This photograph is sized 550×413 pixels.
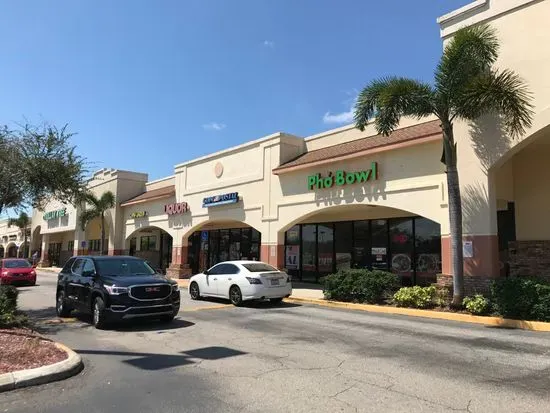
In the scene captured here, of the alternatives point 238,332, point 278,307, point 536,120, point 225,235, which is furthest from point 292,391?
point 225,235

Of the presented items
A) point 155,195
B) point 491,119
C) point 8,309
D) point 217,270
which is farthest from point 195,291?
point 155,195

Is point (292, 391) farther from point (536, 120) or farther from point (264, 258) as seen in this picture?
point (264, 258)

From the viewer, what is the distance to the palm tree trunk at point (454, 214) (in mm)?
14672

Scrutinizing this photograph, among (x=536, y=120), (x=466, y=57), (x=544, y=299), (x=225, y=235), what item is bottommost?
(x=544, y=299)

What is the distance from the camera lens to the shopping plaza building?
15.3 metres

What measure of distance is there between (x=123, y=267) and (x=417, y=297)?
8.70m

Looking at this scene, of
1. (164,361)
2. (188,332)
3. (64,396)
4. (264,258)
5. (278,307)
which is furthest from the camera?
(264,258)

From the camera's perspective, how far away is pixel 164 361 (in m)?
8.62

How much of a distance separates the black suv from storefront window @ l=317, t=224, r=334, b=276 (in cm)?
1299

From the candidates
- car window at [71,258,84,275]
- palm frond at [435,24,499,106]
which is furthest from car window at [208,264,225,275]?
palm frond at [435,24,499,106]

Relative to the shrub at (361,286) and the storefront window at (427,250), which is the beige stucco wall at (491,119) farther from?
the storefront window at (427,250)

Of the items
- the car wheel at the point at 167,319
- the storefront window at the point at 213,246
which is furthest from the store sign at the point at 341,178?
the storefront window at the point at 213,246

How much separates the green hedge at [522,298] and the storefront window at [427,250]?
6672mm

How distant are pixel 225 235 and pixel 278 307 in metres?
16.5
